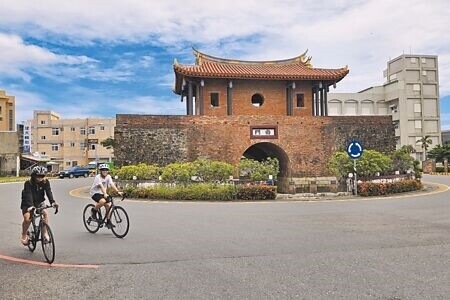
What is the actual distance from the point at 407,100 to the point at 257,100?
40966 millimetres

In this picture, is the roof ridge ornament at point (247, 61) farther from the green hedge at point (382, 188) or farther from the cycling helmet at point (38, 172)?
the cycling helmet at point (38, 172)

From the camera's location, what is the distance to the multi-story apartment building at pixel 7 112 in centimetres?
5638

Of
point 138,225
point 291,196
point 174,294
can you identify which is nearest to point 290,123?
point 291,196

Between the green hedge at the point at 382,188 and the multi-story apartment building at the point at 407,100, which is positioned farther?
the multi-story apartment building at the point at 407,100

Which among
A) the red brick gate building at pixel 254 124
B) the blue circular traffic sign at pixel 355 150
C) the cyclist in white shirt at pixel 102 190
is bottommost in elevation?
the cyclist in white shirt at pixel 102 190

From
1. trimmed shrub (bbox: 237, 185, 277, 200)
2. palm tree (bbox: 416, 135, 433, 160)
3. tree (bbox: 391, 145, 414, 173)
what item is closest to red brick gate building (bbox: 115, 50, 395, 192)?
tree (bbox: 391, 145, 414, 173)

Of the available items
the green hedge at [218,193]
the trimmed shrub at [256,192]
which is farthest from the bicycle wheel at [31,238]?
the trimmed shrub at [256,192]

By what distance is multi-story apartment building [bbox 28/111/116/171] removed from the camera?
195 ft

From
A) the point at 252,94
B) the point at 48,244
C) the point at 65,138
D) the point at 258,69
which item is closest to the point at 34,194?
the point at 48,244

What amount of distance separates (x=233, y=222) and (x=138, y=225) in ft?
7.54

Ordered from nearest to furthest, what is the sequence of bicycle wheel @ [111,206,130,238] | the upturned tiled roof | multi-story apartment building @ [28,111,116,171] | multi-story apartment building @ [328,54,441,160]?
1. bicycle wheel @ [111,206,130,238]
2. the upturned tiled roof
3. multi-story apartment building @ [328,54,441,160]
4. multi-story apartment building @ [28,111,116,171]

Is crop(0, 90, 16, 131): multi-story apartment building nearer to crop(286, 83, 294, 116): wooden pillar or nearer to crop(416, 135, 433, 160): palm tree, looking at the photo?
crop(286, 83, 294, 116): wooden pillar

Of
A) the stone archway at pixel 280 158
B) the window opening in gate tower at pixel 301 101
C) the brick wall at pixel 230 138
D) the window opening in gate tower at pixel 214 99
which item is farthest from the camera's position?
the window opening in gate tower at pixel 301 101

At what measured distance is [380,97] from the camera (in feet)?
205
